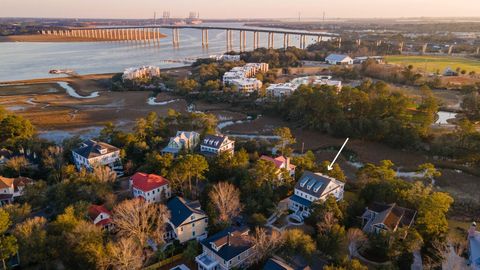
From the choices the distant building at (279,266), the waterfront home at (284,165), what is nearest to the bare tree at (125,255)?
the distant building at (279,266)

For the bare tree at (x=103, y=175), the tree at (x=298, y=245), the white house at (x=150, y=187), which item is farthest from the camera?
the bare tree at (x=103, y=175)

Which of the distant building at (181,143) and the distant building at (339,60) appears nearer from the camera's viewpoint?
the distant building at (181,143)

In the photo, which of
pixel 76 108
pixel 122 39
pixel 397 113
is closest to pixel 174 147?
pixel 397 113

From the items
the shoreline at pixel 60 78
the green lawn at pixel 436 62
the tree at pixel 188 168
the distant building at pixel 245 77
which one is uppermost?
the green lawn at pixel 436 62

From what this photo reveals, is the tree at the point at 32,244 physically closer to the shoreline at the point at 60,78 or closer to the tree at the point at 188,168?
the tree at the point at 188,168

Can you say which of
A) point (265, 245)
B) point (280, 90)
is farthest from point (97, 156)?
point (280, 90)

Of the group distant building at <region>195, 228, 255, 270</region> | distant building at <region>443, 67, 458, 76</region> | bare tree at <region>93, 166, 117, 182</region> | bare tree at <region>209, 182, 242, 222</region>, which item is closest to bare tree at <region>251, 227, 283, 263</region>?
distant building at <region>195, 228, 255, 270</region>

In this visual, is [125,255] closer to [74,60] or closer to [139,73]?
[139,73]
